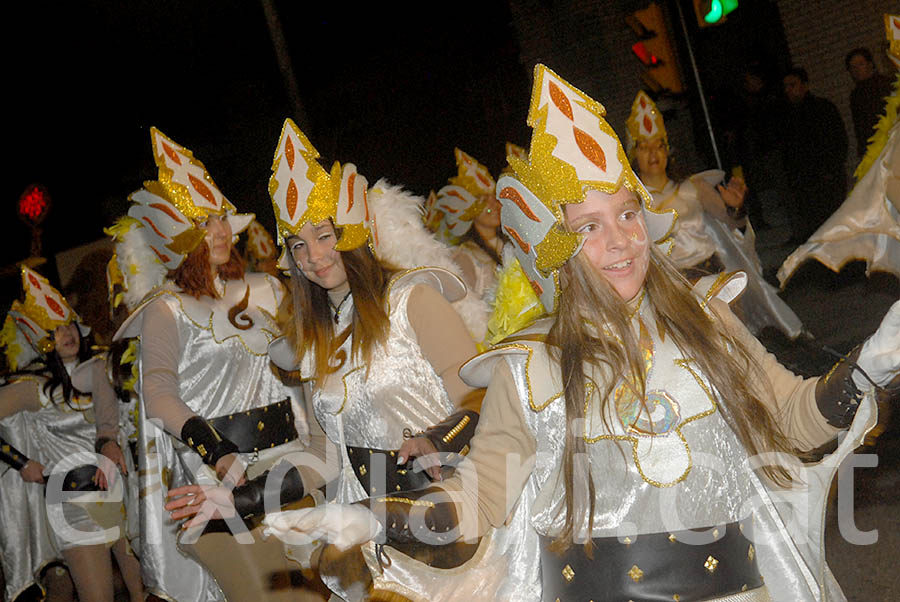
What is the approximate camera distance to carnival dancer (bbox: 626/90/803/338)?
712cm

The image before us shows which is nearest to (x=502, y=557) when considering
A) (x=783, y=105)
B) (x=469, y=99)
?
(x=783, y=105)

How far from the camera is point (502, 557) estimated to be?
8.32 ft

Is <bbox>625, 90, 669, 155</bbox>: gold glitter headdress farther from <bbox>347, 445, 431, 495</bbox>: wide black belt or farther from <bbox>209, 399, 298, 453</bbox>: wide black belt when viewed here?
<bbox>347, 445, 431, 495</bbox>: wide black belt

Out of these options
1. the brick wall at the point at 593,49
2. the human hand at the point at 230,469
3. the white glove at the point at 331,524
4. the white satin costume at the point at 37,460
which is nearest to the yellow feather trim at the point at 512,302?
the white glove at the point at 331,524

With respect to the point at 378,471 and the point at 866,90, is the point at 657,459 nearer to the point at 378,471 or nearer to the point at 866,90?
the point at 378,471

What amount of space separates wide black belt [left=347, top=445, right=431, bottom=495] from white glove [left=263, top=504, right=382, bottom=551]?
4.40 feet

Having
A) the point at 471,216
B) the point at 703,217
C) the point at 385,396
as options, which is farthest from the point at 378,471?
the point at 471,216

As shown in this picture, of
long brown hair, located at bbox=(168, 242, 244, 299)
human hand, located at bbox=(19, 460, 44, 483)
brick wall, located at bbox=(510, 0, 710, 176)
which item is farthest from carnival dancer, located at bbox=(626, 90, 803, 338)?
brick wall, located at bbox=(510, 0, 710, 176)

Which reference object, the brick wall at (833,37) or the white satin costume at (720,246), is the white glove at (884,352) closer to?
the white satin costume at (720,246)

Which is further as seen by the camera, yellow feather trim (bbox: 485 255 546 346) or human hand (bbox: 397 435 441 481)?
yellow feather trim (bbox: 485 255 546 346)

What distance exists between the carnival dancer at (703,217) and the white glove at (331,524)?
525 cm

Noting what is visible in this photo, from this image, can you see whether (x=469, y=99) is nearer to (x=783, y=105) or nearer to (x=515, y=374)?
(x=783, y=105)

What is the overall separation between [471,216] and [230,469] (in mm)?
5133

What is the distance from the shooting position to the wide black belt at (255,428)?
4.38 m
